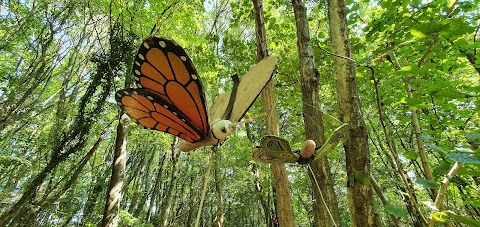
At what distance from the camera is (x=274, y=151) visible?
27.5 inches

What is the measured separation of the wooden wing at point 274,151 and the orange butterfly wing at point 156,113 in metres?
0.16

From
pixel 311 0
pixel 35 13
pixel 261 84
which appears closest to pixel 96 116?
pixel 35 13

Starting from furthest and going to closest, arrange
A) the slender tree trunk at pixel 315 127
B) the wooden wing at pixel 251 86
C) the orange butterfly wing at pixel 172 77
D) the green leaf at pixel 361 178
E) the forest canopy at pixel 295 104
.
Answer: the slender tree trunk at pixel 315 127, the forest canopy at pixel 295 104, the green leaf at pixel 361 178, the wooden wing at pixel 251 86, the orange butterfly wing at pixel 172 77

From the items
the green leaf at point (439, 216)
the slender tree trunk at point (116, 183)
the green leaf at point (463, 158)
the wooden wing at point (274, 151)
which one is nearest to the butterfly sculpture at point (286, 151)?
the wooden wing at point (274, 151)

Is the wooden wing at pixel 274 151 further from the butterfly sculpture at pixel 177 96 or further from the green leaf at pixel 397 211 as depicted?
the green leaf at pixel 397 211

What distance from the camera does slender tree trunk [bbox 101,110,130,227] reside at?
142 inches

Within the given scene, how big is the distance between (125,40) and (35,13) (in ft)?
9.66

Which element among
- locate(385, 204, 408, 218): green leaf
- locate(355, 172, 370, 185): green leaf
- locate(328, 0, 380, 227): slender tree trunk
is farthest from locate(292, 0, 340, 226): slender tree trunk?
locate(385, 204, 408, 218): green leaf

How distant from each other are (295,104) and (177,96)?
2.23 m

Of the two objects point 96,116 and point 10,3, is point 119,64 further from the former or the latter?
Result: point 10,3

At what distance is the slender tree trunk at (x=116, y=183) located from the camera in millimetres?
3607

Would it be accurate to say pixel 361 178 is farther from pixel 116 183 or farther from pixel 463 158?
pixel 116 183

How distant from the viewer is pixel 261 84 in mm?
761

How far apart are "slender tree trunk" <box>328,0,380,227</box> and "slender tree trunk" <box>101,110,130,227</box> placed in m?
3.42
